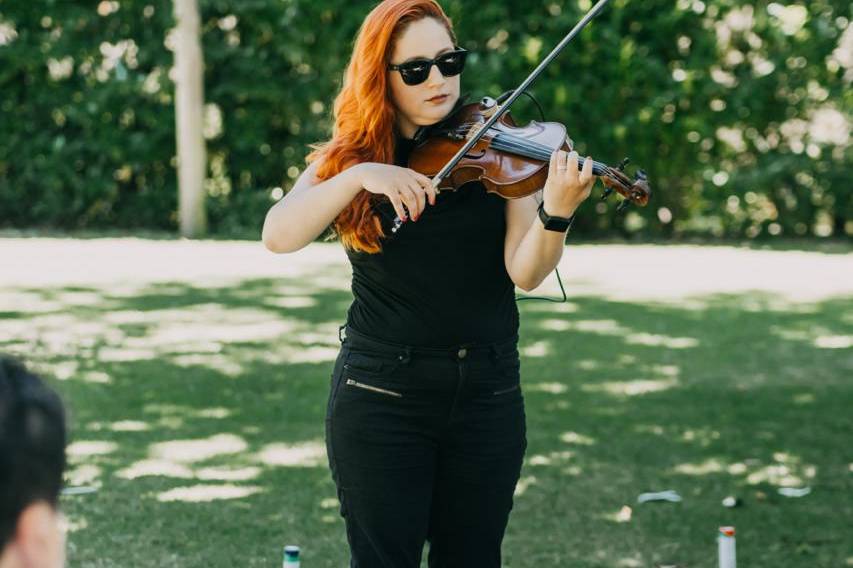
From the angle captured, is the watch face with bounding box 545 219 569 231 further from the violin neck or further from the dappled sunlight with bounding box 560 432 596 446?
the dappled sunlight with bounding box 560 432 596 446

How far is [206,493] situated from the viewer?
18.1 feet

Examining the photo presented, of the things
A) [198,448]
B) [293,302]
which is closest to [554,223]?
[198,448]

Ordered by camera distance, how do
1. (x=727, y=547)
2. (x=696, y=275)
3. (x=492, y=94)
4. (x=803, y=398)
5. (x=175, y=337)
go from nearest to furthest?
(x=727, y=547), (x=803, y=398), (x=175, y=337), (x=696, y=275), (x=492, y=94)

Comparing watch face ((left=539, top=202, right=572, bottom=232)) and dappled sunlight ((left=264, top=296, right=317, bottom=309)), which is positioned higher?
watch face ((left=539, top=202, right=572, bottom=232))

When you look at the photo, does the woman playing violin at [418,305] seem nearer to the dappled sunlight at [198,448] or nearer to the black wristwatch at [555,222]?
the black wristwatch at [555,222]

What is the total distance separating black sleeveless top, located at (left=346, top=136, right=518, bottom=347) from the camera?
2.88 meters

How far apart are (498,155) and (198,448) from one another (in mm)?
3495

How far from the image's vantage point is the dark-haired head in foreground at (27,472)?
4.03 feet

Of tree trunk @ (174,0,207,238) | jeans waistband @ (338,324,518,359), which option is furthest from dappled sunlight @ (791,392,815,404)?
tree trunk @ (174,0,207,238)

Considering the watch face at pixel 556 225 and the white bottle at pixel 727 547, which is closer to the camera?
the watch face at pixel 556 225

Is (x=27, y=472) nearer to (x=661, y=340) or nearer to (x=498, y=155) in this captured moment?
(x=498, y=155)

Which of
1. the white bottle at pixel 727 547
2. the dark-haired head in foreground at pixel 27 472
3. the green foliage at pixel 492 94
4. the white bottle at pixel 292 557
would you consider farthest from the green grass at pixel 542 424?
the green foliage at pixel 492 94

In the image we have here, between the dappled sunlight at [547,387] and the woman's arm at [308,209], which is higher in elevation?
the woman's arm at [308,209]

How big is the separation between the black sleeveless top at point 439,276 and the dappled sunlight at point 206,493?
8.90 ft
